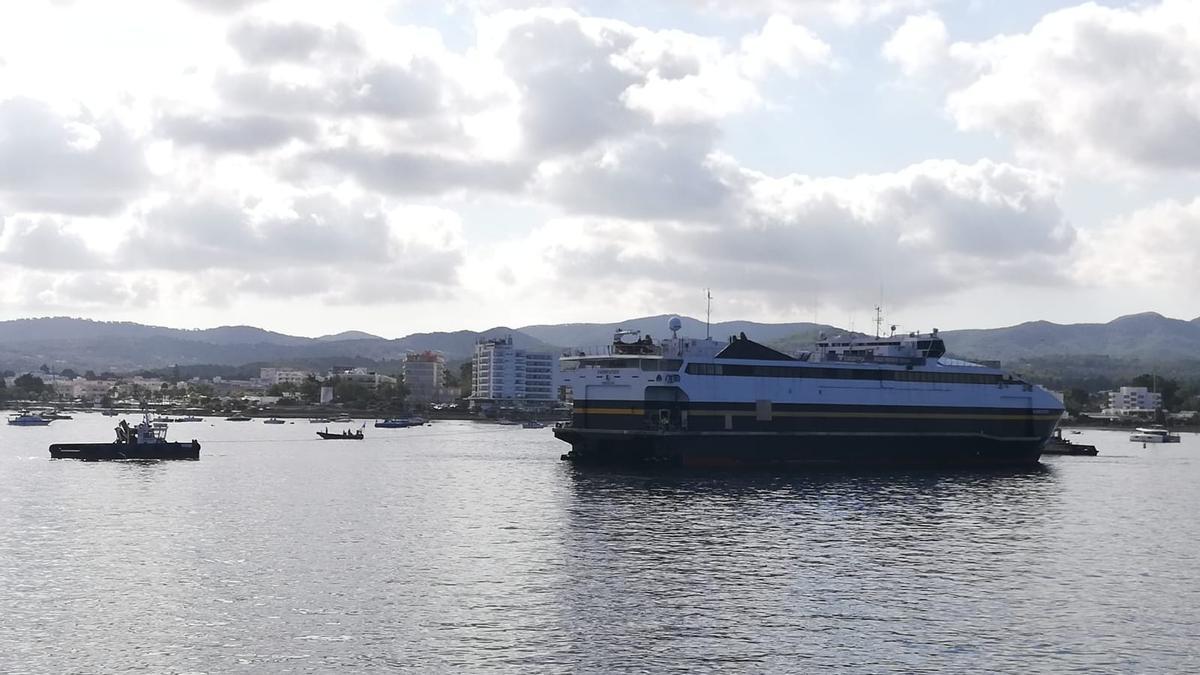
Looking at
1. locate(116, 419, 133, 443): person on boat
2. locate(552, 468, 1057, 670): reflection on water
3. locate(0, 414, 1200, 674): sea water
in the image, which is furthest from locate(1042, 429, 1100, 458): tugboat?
locate(116, 419, 133, 443): person on boat

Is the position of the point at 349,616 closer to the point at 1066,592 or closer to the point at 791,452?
the point at 1066,592

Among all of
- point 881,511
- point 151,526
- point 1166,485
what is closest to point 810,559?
point 881,511

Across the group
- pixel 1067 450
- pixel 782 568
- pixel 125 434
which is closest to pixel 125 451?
pixel 125 434

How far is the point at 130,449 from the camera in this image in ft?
369

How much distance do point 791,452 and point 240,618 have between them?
6633cm

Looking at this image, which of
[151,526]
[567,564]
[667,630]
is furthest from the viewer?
[151,526]

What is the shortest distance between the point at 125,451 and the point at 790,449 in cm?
6454

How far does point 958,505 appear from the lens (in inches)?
2901

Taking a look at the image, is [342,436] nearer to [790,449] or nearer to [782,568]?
[790,449]

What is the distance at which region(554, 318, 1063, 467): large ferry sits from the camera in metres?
94.5

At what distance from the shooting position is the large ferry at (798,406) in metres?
94.5

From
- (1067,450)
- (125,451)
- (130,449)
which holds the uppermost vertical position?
(130,449)

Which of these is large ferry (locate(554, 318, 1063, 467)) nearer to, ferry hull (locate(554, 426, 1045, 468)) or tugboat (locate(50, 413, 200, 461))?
ferry hull (locate(554, 426, 1045, 468))

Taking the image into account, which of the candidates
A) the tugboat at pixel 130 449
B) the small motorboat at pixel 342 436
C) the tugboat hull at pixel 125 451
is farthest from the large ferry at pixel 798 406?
the small motorboat at pixel 342 436
